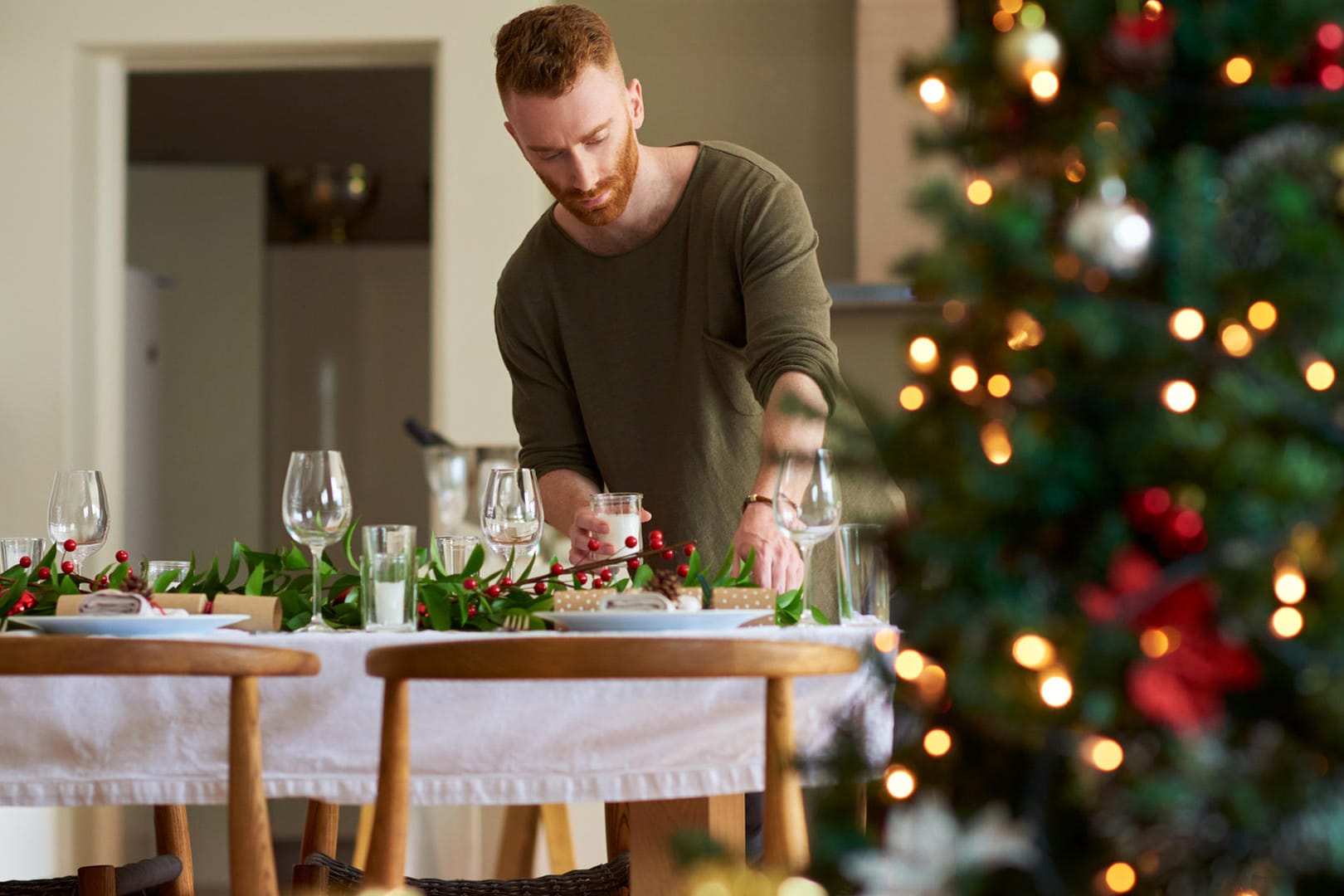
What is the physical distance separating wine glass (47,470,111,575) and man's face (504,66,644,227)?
2.47 ft

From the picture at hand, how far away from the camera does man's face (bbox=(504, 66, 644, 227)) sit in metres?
2.13

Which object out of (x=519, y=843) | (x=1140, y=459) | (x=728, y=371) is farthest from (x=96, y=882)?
(x=519, y=843)

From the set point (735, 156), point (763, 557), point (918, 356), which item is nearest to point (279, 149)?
point (735, 156)

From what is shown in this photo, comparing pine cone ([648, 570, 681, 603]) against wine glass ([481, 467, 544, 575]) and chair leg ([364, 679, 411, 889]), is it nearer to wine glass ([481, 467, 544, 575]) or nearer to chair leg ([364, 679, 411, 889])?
wine glass ([481, 467, 544, 575])

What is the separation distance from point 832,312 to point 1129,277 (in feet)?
9.62

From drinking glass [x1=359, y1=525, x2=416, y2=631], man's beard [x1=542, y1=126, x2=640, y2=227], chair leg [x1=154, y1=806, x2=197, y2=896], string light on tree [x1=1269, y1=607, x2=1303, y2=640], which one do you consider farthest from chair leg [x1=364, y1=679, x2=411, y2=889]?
man's beard [x1=542, y1=126, x2=640, y2=227]

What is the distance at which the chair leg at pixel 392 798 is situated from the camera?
1.22 metres

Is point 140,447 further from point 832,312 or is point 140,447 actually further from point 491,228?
point 832,312

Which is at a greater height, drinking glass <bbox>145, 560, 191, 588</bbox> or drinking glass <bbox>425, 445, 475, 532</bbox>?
drinking glass <bbox>425, 445, 475, 532</bbox>

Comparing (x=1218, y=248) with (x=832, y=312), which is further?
(x=832, y=312)

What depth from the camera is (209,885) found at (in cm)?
451

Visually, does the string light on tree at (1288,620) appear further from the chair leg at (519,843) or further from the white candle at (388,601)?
the chair leg at (519,843)

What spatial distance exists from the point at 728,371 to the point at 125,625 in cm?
108

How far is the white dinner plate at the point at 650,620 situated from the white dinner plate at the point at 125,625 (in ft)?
1.14
